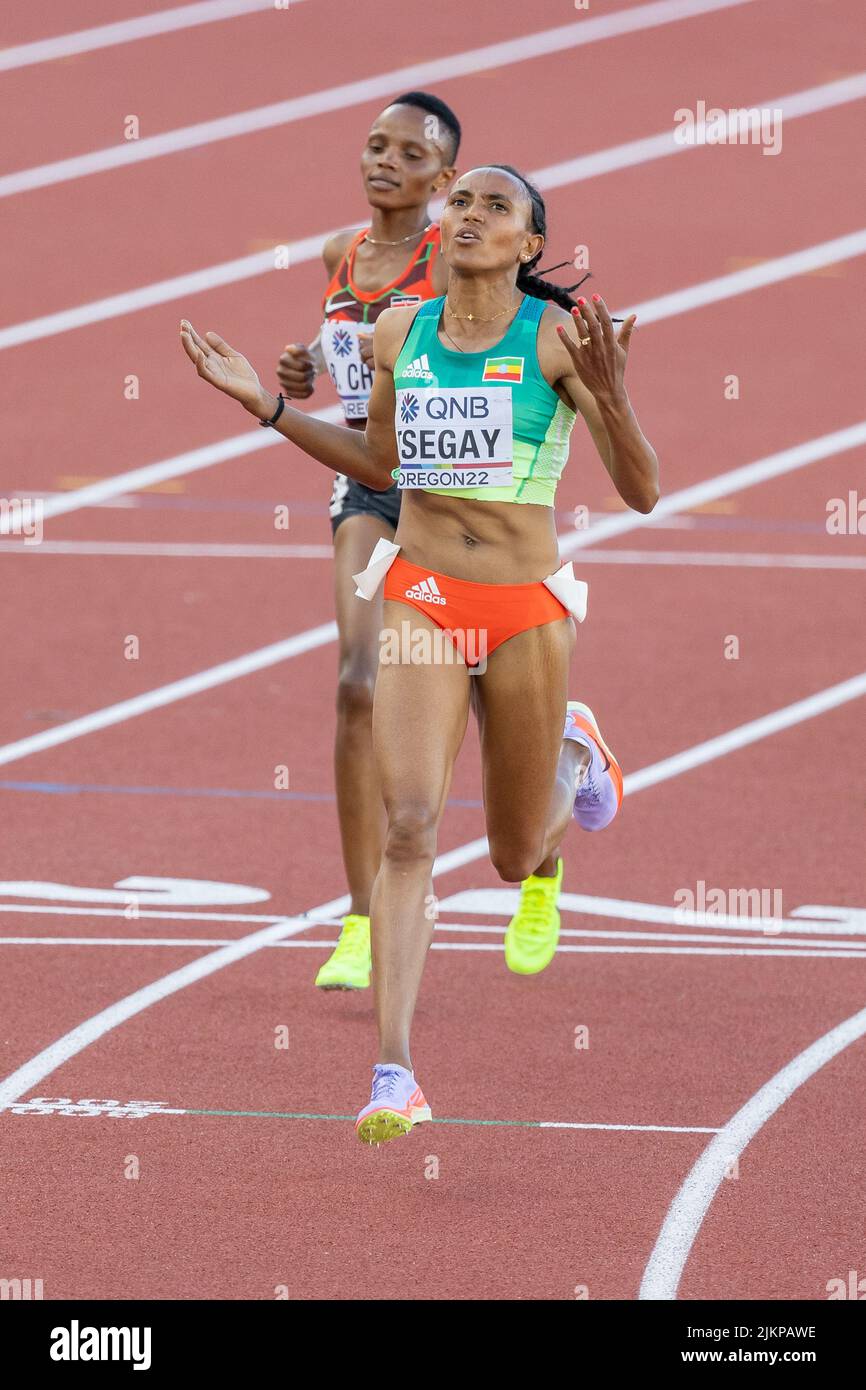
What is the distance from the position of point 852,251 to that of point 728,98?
3789 millimetres

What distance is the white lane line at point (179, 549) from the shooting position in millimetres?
15219

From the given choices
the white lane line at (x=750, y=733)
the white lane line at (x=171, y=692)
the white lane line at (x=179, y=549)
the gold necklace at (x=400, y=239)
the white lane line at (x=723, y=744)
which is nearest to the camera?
the gold necklace at (x=400, y=239)

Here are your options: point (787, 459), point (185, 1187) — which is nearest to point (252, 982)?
point (185, 1187)

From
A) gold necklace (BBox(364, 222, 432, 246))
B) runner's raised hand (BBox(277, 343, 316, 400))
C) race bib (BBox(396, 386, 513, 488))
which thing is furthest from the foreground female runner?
gold necklace (BBox(364, 222, 432, 246))

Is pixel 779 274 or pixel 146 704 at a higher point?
pixel 779 274

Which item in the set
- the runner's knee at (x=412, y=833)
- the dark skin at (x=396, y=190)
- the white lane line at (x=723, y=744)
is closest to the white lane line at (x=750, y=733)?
the white lane line at (x=723, y=744)

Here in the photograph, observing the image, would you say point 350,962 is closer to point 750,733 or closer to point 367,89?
point 750,733

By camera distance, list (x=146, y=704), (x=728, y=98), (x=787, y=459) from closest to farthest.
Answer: (x=146, y=704) < (x=787, y=459) < (x=728, y=98)

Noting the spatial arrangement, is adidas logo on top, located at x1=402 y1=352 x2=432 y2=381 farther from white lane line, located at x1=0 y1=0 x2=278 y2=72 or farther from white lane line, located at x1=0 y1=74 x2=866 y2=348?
white lane line, located at x1=0 y1=0 x2=278 y2=72

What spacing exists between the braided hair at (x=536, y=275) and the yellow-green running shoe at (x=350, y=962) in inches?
87.1

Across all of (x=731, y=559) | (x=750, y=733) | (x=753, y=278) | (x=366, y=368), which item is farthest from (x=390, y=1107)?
(x=753, y=278)

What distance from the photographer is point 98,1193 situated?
5.54 m

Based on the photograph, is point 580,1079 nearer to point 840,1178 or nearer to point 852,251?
point 840,1178

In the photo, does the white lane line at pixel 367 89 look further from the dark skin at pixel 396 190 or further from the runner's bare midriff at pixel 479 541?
the runner's bare midriff at pixel 479 541
